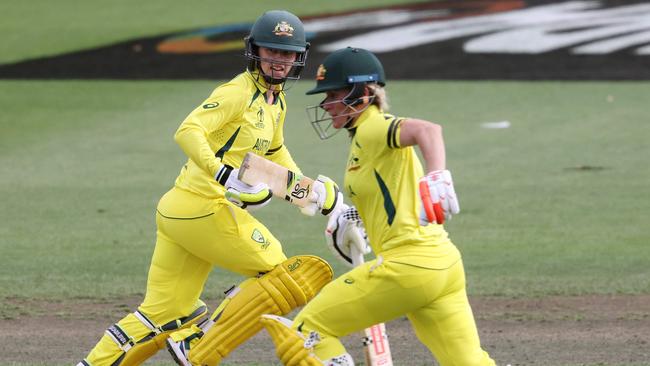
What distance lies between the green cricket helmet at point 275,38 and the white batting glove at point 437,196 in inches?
73.9

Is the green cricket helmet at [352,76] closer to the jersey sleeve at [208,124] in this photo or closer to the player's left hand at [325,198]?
the player's left hand at [325,198]

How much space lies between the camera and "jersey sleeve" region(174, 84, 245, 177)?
21.9 feet

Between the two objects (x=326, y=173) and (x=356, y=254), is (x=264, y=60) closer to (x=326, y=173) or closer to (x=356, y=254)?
(x=356, y=254)

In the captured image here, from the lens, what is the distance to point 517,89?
60.8 feet

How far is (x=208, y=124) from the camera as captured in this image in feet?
22.5

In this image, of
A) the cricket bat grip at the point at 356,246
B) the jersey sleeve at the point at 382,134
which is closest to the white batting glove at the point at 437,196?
the jersey sleeve at the point at 382,134

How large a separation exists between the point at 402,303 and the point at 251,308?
1.34 meters

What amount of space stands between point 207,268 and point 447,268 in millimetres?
1889

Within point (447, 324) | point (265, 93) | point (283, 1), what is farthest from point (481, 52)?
point (447, 324)

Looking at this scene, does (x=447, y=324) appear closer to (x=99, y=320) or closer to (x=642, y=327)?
(x=642, y=327)

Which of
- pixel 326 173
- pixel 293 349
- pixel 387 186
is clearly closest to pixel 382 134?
pixel 387 186

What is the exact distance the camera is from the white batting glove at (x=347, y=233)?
646 centimetres

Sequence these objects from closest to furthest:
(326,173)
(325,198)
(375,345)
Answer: (375,345) < (325,198) < (326,173)

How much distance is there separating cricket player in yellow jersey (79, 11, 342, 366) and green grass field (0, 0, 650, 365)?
2.60m
